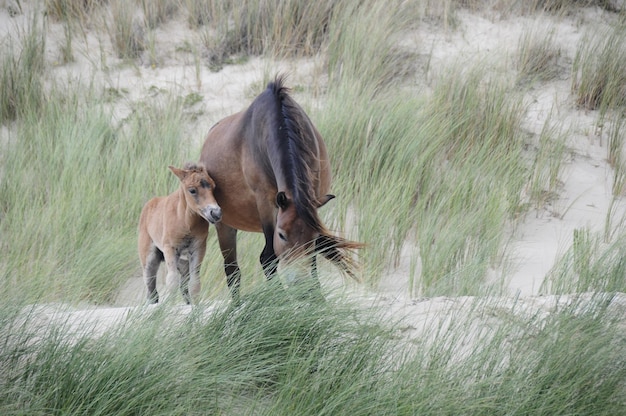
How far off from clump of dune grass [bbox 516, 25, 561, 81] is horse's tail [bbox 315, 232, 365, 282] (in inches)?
211

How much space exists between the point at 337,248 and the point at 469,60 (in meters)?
4.98

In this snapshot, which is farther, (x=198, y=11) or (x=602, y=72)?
(x=198, y=11)

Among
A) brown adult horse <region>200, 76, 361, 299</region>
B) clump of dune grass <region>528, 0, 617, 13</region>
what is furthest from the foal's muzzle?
clump of dune grass <region>528, 0, 617, 13</region>

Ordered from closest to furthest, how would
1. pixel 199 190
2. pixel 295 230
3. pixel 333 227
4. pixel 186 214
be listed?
pixel 295 230, pixel 199 190, pixel 186 214, pixel 333 227

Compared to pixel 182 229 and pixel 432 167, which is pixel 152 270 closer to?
pixel 182 229

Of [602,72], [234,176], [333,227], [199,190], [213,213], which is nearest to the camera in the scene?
[213,213]

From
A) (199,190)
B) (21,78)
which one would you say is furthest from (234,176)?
(21,78)

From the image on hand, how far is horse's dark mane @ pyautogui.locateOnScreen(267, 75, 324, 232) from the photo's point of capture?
4371 mm

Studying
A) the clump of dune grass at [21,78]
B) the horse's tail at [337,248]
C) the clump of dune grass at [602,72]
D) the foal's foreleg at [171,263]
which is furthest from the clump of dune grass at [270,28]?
the horse's tail at [337,248]

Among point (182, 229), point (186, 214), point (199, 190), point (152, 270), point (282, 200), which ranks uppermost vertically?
point (282, 200)

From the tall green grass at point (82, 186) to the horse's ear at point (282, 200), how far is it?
172 centimetres

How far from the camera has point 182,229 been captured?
214 inches

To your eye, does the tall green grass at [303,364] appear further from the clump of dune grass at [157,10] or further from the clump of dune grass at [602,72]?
the clump of dune grass at [157,10]

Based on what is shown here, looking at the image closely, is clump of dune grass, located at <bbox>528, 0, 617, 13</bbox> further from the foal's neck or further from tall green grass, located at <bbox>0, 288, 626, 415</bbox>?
tall green grass, located at <bbox>0, 288, 626, 415</bbox>
